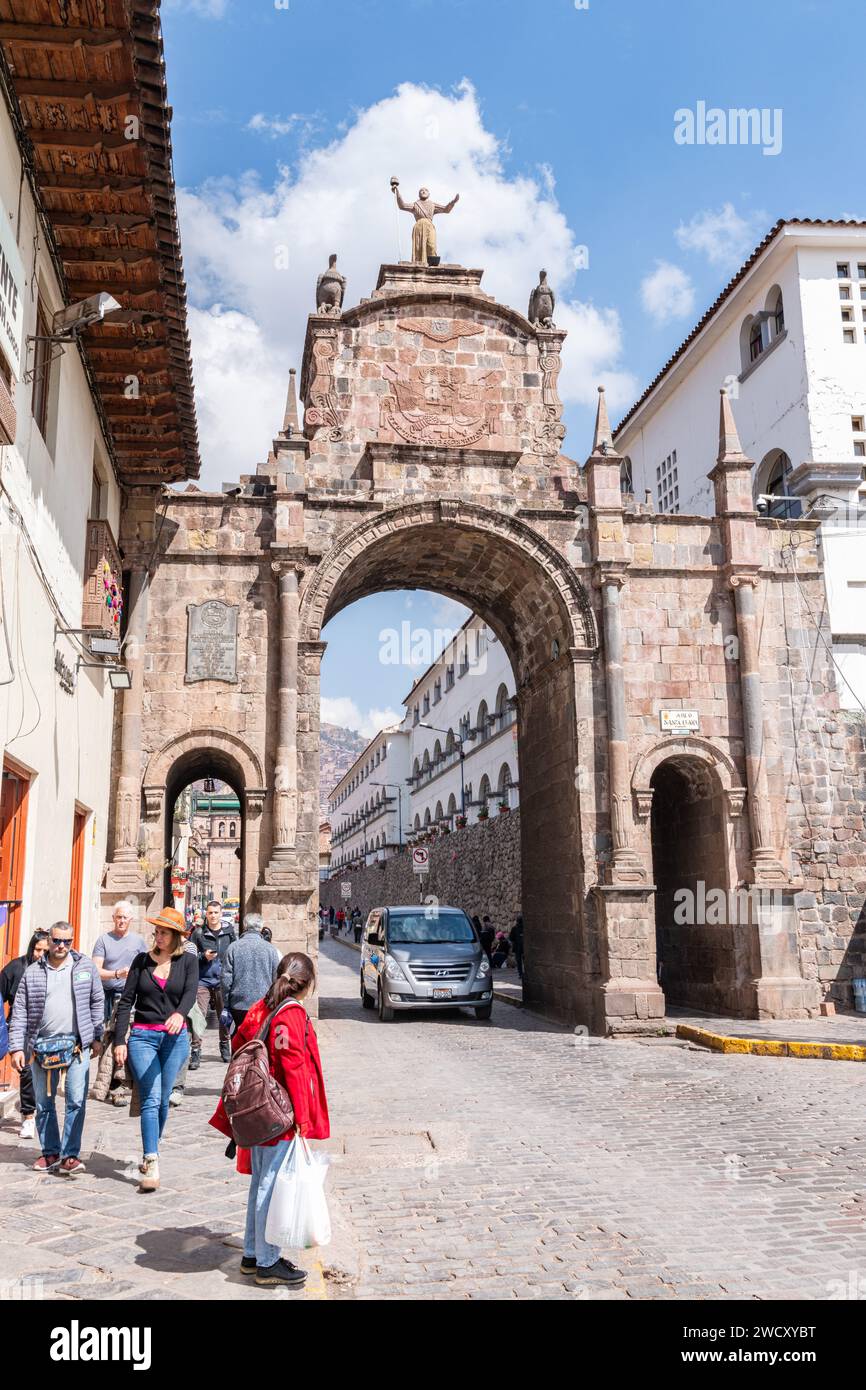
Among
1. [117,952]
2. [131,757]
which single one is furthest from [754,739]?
[117,952]

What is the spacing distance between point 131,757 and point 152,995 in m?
9.30

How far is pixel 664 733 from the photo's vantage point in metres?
17.2

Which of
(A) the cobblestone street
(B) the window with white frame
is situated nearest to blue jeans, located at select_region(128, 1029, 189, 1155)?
(A) the cobblestone street

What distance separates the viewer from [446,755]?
151ft

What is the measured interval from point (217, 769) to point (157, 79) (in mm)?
12489

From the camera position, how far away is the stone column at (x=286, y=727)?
16.1 metres

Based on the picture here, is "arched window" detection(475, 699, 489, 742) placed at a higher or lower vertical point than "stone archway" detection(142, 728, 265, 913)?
higher

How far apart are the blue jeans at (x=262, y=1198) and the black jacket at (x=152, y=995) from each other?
206cm

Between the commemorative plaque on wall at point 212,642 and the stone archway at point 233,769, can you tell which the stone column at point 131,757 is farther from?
the commemorative plaque on wall at point 212,642

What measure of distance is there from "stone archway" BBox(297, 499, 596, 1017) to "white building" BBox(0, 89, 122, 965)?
4.42 meters

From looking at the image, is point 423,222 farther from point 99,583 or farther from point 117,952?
point 117,952

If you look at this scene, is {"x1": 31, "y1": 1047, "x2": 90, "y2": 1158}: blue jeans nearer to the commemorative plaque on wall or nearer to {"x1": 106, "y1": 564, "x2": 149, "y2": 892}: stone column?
{"x1": 106, "y1": 564, "x2": 149, "y2": 892}: stone column

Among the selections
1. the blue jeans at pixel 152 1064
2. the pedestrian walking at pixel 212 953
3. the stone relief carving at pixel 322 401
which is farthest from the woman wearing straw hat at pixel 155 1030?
the stone relief carving at pixel 322 401

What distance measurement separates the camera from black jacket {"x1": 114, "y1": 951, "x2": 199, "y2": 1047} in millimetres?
6969
